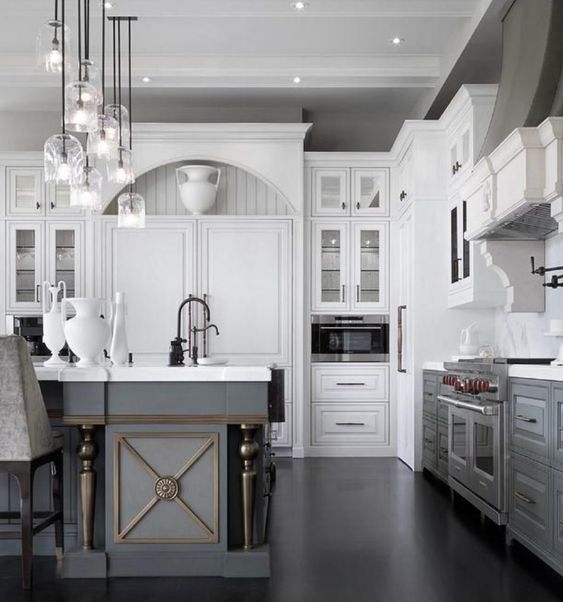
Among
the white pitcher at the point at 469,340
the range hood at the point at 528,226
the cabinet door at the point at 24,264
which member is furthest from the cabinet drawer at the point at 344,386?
the cabinet door at the point at 24,264

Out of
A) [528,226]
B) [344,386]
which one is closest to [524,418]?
[528,226]

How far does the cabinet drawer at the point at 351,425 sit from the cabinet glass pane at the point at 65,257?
2454mm

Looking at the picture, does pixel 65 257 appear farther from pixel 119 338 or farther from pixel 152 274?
pixel 119 338

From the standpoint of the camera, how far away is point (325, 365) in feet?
22.3

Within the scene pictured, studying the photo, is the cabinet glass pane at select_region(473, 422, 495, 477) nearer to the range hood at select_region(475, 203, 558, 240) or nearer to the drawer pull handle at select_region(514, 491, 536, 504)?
the drawer pull handle at select_region(514, 491, 536, 504)

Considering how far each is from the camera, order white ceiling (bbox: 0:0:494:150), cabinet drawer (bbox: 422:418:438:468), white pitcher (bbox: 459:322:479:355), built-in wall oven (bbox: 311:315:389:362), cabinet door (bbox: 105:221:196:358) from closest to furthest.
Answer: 1. white ceiling (bbox: 0:0:494:150)
2. cabinet drawer (bbox: 422:418:438:468)
3. white pitcher (bbox: 459:322:479:355)
4. cabinet door (bbox: 105:221:196:358)
5. built-in wall oven (bbox: 311:315:389:362)

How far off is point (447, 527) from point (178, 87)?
4.20 metres

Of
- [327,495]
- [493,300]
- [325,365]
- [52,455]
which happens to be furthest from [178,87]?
[52,455]

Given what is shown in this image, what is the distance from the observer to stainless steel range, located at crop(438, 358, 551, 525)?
153 inches

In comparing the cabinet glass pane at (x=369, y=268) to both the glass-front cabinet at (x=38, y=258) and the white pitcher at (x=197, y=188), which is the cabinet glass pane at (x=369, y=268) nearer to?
the white pitcher at (x=197, y=188)

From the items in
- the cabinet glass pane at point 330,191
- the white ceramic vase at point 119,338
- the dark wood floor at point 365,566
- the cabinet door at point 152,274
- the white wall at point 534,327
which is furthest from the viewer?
the cabinet glass pane at point 330,191

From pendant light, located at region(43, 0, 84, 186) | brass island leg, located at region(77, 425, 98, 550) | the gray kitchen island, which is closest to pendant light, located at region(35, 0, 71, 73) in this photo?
pendant light, located at region(43, 0, 84, 186)

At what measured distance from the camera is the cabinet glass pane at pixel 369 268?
271 inches

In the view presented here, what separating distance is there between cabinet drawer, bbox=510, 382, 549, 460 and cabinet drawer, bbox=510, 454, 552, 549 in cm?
7
